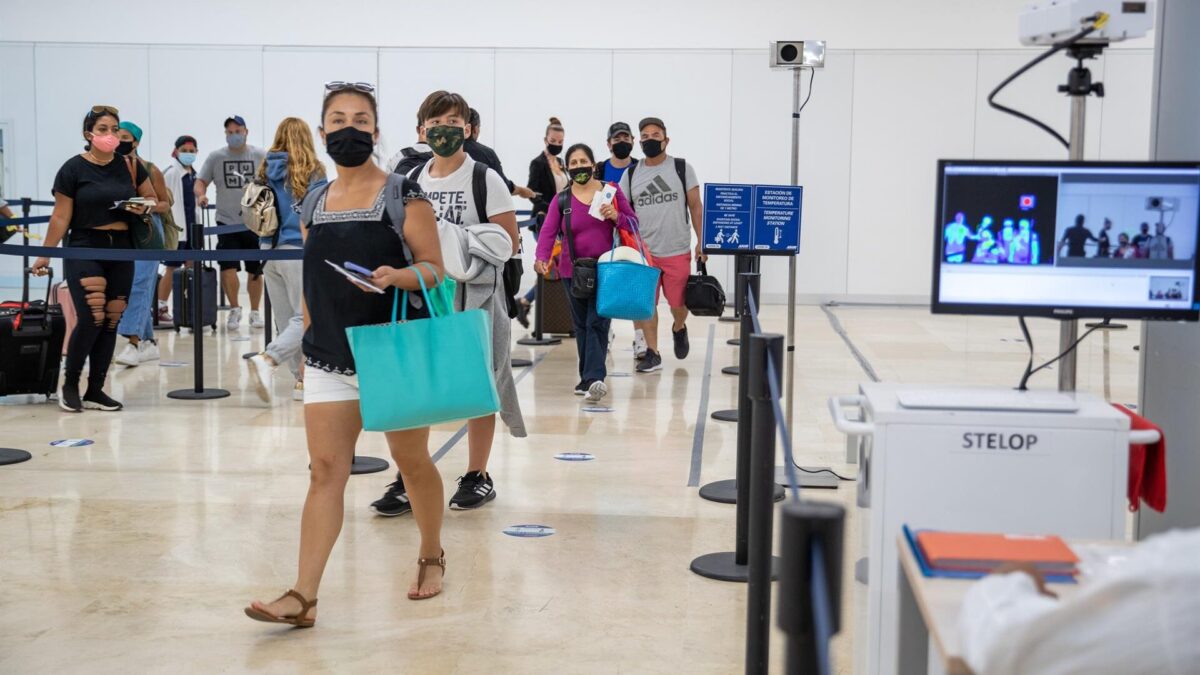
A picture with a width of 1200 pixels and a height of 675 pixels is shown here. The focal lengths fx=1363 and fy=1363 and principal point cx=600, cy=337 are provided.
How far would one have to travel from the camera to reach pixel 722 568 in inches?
179

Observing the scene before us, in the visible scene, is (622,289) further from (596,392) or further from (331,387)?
(331,387)

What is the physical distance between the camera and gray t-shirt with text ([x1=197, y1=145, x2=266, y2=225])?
1130cm

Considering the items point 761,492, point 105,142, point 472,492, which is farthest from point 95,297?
point 761,492

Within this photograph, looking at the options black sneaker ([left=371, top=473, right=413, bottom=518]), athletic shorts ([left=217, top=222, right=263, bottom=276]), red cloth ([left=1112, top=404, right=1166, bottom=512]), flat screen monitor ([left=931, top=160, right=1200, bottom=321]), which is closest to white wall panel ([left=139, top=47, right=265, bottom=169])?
athletic shorts ([left=217, top=222, right=263, bottom=276])

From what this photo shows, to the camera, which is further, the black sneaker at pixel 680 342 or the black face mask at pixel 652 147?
the black sneaker at pixel 680 342

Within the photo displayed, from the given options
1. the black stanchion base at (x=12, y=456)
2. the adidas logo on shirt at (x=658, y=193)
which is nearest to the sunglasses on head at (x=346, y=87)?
the black stanchion base at (x=12, y=456)

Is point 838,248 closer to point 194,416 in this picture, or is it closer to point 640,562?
point 194,416

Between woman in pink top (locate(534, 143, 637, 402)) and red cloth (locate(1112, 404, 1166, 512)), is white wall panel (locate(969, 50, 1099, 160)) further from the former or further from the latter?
red cloth (locate(1112, 404, 1166, 512))

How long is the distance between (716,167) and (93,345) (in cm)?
872

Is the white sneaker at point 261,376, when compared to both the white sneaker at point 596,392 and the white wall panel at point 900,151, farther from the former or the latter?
the white wall panel at point 900,151

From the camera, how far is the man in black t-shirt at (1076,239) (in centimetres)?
290

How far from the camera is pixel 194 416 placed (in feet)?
24.8

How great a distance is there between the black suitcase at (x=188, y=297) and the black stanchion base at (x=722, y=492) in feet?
19.7

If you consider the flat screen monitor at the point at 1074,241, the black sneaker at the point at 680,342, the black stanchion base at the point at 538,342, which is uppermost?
the flat screen monitor at the point at 1074,241
